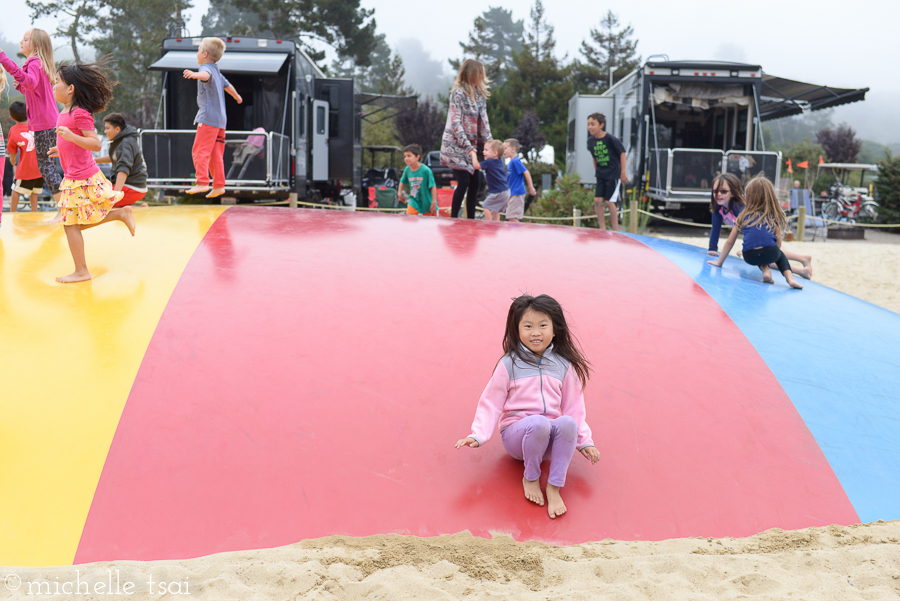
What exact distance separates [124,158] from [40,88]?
3.92 feet

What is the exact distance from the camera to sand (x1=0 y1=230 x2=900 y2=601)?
2479 mm

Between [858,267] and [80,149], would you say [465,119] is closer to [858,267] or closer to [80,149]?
Answer: [80,149]

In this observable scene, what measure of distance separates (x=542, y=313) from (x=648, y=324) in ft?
5.54

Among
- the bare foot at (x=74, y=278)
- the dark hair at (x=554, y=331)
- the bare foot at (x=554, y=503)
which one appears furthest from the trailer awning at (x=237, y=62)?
the bare foot at (x=554, y=503)

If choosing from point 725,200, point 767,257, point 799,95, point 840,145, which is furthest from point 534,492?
point 840,145

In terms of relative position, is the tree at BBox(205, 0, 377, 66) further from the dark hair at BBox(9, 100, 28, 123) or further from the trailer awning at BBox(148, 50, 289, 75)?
the dark hair at BBox(9, 100, 28, 123)

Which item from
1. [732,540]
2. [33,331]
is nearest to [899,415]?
[732,540]

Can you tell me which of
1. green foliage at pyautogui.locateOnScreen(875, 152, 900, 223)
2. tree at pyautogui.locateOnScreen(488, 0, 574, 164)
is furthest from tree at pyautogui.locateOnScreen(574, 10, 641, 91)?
green foliage at pyautogui.locateOnScreen(875, 152, 900, 223)

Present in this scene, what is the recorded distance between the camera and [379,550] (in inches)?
106

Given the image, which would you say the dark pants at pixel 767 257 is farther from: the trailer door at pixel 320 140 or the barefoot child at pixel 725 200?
the trailer door at pixel 320 140

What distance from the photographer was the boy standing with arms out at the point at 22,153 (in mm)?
7621

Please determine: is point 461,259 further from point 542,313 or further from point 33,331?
point 33,331

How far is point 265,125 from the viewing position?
1237 cm

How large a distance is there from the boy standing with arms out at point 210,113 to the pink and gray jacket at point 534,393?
4451 millimetres
